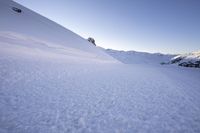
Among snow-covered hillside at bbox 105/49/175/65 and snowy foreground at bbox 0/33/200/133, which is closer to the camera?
snowy foreground at bbox 0/33/200/133

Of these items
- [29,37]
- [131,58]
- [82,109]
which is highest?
[131,58]

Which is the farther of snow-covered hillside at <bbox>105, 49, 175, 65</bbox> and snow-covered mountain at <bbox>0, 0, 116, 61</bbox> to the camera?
snow-covered hillside at <bbox>105, 49, 175, 65</bbox>

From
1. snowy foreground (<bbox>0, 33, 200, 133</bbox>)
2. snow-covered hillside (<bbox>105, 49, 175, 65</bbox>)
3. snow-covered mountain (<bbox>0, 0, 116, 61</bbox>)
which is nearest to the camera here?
snowy foreground (<bbox>0, 33, 200, 133</bbox>)

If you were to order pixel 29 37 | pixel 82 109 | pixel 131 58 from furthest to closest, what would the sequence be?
pixel 131 58 → pixel 29 37 → pixel 82 109

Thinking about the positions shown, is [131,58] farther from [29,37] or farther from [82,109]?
[82,109]

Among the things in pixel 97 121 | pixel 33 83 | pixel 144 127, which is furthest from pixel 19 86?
pixel 144 127

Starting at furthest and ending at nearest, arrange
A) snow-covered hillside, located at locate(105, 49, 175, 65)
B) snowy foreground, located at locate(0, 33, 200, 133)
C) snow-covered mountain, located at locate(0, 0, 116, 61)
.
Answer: snow-covered hillside, located at locate(105, 49, 175, 65)
snow-covered mountain, located at locate(0, 0, 116, 61)
snowy foreground, located at locate(0, 33, 200, 133)

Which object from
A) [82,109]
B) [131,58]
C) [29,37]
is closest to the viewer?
[82,109]

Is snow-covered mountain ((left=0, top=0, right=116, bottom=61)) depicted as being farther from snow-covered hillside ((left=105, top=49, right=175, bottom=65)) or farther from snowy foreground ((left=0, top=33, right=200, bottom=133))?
snow-covered hillside ((left=105, top=49, right=175, bottom=65))

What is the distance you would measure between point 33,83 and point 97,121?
4858 millimetres

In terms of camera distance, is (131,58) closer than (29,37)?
No

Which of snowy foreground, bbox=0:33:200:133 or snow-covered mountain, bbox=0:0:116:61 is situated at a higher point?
snow-covered mountain, bbox=0:0:116:61

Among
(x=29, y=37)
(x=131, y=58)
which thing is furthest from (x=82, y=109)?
(x=131, y=58)

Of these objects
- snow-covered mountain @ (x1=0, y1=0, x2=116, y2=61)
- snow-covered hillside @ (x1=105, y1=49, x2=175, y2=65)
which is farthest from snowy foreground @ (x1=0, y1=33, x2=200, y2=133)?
snow-covered hillside @ (x1=105, y1=49, x2=175, y2=65)
